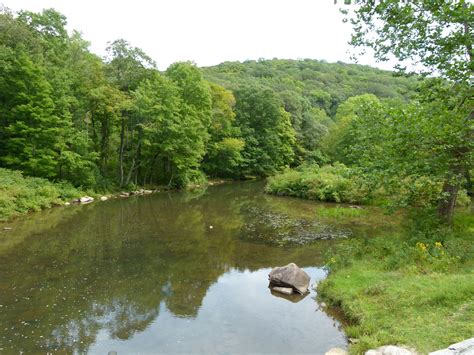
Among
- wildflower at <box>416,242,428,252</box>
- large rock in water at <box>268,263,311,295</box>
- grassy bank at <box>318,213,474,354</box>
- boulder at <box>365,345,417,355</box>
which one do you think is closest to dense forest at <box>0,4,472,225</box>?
wildflower at <box>416,242,428,252</box>

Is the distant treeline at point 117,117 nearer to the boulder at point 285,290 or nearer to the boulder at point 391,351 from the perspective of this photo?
the boulder at point 285,290

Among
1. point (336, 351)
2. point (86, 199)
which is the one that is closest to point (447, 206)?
point (336, 351)

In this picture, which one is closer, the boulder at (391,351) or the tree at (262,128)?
the boulder at (391,351)

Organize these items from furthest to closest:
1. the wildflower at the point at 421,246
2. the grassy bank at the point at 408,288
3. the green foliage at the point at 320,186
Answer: the green foliage at the point at 320,186, the wildflower at the point at 421,246, the grassy bank at the point at 408,288

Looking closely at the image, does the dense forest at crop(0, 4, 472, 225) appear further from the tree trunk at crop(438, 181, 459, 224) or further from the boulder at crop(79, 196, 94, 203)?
the boulder at crop(79, 196, 94, 203)

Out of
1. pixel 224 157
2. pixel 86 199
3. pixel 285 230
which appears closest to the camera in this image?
pixel 285 230

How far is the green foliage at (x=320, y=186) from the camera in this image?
98.0 feet

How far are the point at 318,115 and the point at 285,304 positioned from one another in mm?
68445

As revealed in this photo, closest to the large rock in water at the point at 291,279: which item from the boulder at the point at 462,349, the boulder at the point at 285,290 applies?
the boulder at the point at 285,290

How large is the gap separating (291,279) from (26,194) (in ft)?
63.9

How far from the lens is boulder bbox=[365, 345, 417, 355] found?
7042 millimetres

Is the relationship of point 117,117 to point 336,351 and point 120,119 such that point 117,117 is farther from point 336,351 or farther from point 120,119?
point 336,351

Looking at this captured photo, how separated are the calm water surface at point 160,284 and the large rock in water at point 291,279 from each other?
362 mm

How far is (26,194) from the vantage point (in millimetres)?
24250
